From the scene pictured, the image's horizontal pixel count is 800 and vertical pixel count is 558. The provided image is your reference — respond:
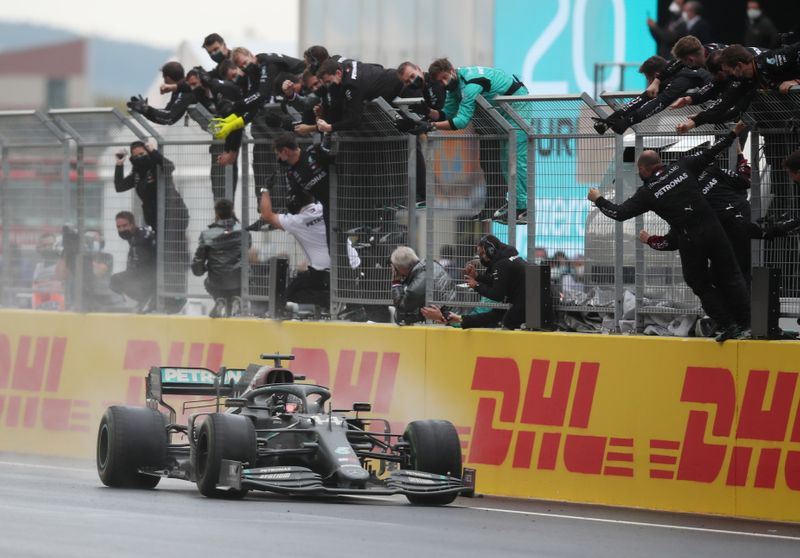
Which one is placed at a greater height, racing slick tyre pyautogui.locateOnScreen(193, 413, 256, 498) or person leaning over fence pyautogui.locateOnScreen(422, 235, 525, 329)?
person leaning over fence pyautogui.locateOnScreen(422, 235, 525, 329)

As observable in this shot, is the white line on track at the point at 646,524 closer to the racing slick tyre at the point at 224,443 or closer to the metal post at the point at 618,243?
the racing slick tyre at the point at 224,443

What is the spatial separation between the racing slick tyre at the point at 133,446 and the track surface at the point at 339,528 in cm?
15

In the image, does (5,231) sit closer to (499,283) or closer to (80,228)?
(80,228)

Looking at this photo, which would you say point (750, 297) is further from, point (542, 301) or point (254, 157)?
point (254, 157)

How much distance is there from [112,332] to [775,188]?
7.69 m

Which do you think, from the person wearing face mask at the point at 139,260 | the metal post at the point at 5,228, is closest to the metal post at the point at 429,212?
the person wearing face mask at the point at 139,260

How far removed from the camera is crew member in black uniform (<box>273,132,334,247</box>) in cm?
1620

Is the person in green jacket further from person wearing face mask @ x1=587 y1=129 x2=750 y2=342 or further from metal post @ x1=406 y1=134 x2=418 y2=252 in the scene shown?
person wearing face mask @ x1=587 y1=129 x2=750 y2=342

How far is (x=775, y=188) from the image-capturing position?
13367 millimetres

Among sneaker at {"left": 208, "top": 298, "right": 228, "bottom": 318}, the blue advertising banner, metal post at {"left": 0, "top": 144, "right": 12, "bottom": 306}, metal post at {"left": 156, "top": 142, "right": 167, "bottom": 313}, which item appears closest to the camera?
sneaker at {"left": 208, "top": 298, "right": 228, "bottom": 318}

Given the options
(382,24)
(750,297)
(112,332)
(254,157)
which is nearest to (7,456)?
(112,332)

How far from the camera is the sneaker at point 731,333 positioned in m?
13.2

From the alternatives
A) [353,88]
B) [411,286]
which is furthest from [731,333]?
[353,88]

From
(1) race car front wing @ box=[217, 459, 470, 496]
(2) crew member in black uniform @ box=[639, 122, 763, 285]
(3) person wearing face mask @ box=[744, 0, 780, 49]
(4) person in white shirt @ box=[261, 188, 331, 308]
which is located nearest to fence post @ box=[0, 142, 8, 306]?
(4) person in white shirt @ box=[261, 188, 331, 308]
